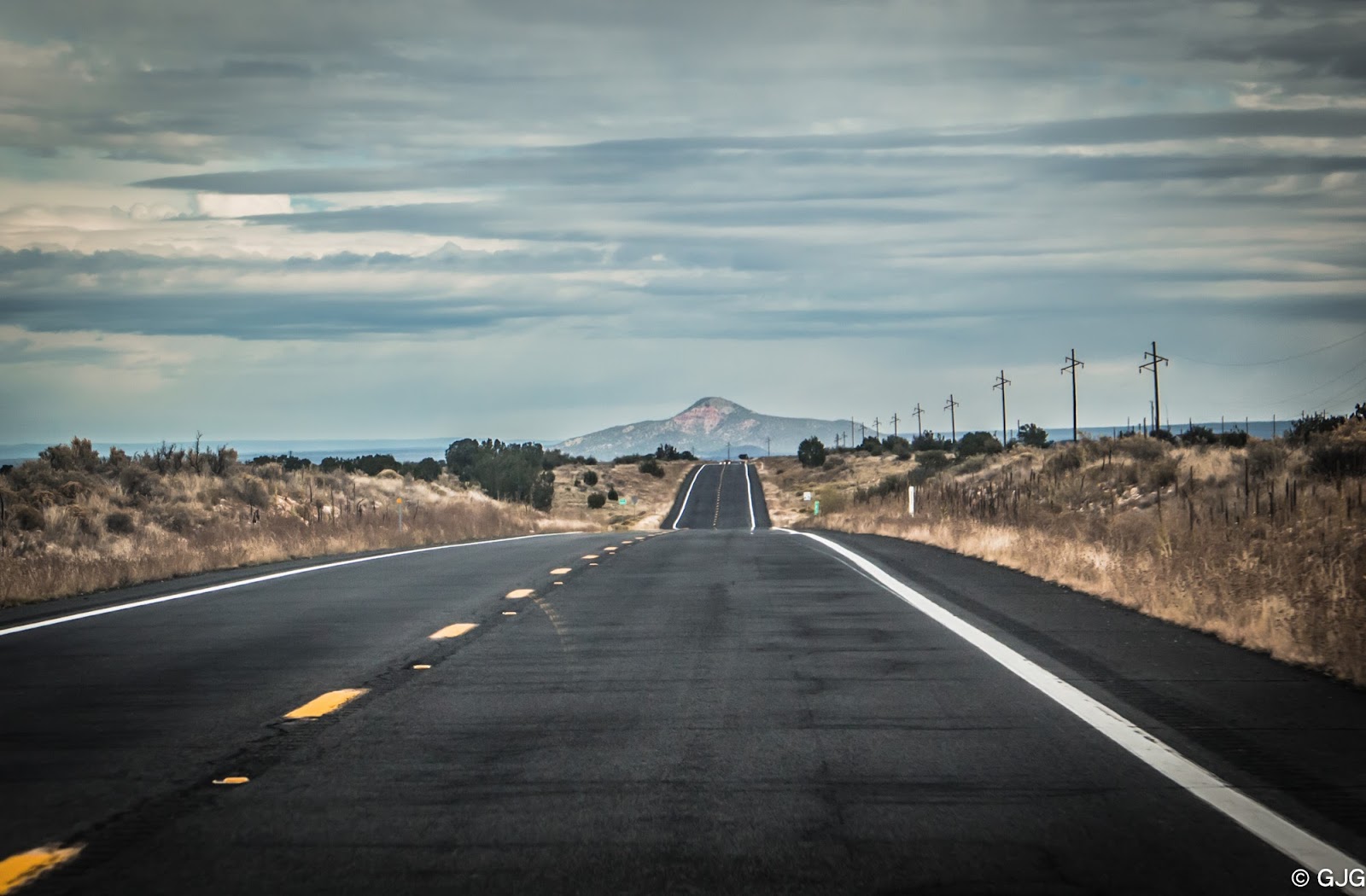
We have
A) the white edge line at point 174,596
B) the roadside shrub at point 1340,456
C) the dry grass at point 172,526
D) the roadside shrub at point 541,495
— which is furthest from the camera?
the roadside shrub at point 541,495

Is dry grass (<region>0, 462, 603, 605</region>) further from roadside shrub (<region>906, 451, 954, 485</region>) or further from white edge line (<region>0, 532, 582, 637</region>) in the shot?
roadside shrub (<region>906, 451, 954, 485</region>)

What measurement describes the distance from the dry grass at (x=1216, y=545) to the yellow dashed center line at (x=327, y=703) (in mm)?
6091

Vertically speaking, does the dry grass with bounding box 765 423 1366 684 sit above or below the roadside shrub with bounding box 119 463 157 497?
below

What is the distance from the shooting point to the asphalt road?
467cm

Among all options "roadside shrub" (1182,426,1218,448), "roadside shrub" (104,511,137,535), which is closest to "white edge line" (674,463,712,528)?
"roadside shrub" (1182,426,1218,448)

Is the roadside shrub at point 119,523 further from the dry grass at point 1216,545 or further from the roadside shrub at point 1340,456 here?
the roadside shrub at point 1340,456

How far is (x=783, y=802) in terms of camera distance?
5.48 m

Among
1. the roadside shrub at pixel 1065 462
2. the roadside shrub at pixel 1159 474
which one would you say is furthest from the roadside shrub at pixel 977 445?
the roadside shrub at pixel 1159 474

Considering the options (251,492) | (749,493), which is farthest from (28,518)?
(749,493)

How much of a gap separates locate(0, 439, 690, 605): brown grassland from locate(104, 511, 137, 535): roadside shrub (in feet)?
0.08

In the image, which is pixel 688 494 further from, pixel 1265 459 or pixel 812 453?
pixel 1265 459

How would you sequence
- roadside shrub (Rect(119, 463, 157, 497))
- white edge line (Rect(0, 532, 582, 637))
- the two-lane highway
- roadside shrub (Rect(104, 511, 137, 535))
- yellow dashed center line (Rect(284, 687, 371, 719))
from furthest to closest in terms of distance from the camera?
1. the two-lane highway
2. roadside shrub (Rect(119, 463, 157, 497))
3. roadside shrub (Rect(104, 511, 137, 535))
4. white edge line (Rect(0, 532, 582, 637))
5. yellow dashed center line (Rect(284, 687, 371, 719))

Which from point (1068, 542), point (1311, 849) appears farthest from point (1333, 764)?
point (1068, 542)

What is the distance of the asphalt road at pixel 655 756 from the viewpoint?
467 cm
